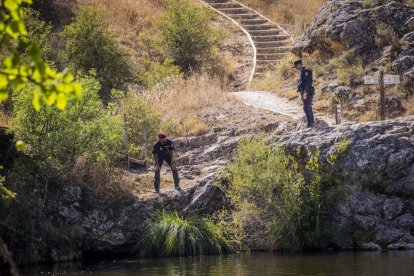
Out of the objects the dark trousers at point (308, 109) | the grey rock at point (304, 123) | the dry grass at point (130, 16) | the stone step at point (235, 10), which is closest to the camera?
the dark trousers at point (308, 109)

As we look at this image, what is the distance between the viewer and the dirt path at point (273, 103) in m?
27.1

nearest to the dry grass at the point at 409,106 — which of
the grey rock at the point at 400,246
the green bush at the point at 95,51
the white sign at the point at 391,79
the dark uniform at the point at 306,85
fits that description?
the white sign at the point at 391,79

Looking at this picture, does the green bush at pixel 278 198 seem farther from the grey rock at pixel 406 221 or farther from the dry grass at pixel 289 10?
the dry grass at pixel 289 10

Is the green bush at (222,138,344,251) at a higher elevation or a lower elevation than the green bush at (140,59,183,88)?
lower

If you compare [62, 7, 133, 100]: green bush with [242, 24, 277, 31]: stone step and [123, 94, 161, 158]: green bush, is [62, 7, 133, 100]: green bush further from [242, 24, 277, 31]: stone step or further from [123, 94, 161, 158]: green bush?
[242, 24, 277, 31]: stone step

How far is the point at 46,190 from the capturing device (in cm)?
2039

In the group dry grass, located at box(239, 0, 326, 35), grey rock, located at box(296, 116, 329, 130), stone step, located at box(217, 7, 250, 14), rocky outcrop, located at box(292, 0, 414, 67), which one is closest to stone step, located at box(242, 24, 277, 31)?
dry grass, located at box(239, 0, 326, 35)

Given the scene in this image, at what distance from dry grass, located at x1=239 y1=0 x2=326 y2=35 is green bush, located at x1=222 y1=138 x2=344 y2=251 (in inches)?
905

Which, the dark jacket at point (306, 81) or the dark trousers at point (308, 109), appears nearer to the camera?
the dark jacket at point (306, 81)

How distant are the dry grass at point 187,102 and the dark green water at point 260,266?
26.9 ft

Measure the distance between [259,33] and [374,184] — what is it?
24.4 metres

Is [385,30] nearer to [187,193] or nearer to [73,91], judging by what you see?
[187,193]

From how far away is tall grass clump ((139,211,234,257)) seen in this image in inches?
795

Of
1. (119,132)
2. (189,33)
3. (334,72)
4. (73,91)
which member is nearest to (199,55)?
(189,33)
